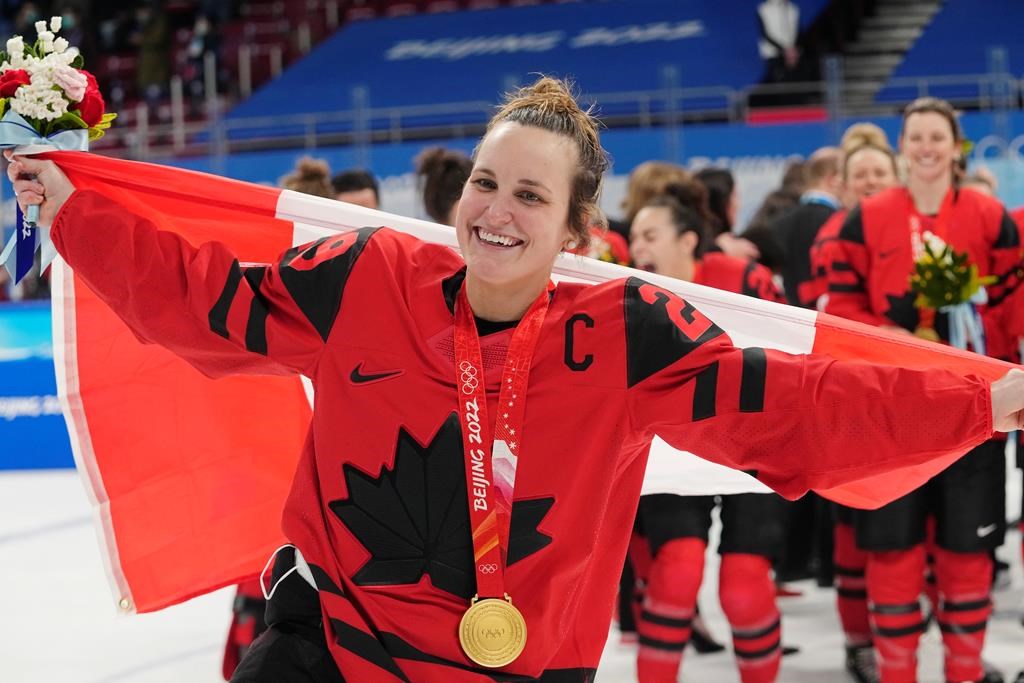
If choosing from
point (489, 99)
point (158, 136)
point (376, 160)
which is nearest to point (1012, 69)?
point (489, 99)

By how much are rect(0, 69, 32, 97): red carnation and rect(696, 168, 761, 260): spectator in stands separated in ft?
11.1

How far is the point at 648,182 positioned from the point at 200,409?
2.60 metres

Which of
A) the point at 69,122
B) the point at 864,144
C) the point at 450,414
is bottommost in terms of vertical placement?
the point at 450,414

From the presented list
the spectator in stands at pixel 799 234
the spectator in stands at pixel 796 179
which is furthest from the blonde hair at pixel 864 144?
the spectator in stands at pixel 796 179

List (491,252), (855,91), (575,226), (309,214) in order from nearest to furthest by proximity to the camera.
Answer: (491,252) → (575,226) → (309,214) → (855,91)

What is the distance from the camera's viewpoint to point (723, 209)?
584 centimetres

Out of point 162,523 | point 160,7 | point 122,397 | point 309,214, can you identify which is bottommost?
point 162,523

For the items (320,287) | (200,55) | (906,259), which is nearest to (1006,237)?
(906,259)

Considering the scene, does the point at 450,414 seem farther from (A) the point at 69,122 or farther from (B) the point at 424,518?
(A) the point at 69,122

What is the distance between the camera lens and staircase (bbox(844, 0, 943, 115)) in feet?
48.4

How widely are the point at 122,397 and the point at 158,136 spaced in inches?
505

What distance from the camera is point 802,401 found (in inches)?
94.3

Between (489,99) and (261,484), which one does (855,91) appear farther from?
(261,484)

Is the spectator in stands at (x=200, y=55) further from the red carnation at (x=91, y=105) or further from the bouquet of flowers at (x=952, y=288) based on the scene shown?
the red carnation at (x=91, y=105)
